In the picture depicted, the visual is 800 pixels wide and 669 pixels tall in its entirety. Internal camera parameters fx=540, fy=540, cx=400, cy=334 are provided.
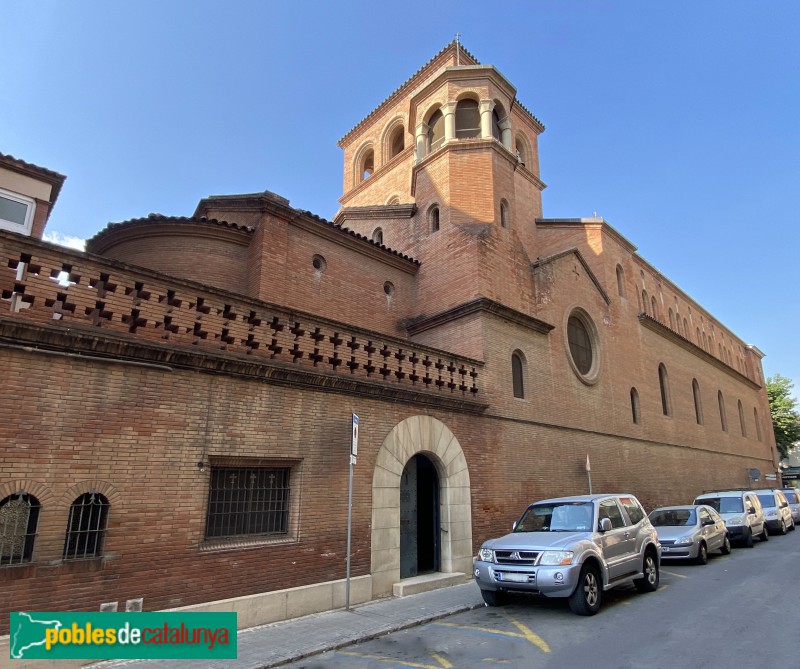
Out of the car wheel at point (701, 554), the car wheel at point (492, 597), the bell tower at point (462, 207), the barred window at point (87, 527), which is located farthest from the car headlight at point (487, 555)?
the car wheel at point (701, 554)

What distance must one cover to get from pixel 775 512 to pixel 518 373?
496 inches

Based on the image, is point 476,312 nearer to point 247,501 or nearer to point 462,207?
point 462,207

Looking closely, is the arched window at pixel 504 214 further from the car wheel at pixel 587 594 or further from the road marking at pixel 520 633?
the road marking at pixel 520 633

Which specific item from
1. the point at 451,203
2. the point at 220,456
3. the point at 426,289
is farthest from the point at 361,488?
the point at 451,203

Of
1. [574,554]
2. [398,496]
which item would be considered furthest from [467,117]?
[574,554]

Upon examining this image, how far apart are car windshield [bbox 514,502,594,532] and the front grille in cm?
106

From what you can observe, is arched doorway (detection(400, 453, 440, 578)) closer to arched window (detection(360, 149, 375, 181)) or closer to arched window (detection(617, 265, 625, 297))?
arched window (detection(617, 265, 625, 297))

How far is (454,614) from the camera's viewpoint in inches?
320

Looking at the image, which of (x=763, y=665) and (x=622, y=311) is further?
(x=622, y=311)

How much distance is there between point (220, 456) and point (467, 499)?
5.57 metres

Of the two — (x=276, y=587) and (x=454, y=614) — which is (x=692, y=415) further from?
(x=276, y=587)

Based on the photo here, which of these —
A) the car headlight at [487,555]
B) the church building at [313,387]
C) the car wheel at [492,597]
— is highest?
the church building at [313,387]

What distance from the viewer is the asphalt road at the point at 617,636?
5.81m

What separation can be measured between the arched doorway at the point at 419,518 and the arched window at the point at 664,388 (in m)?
14.8
